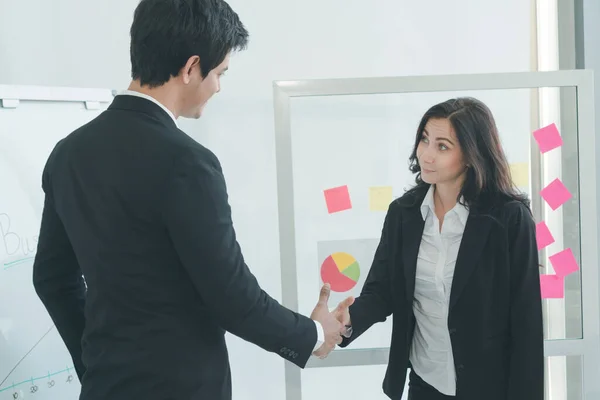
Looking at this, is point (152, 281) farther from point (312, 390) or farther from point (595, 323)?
point (595, 323)

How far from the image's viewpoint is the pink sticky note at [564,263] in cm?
210

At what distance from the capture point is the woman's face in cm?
172

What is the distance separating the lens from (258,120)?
→ 264cm

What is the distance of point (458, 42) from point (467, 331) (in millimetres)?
1449

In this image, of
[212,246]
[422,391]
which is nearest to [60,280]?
[212,246]

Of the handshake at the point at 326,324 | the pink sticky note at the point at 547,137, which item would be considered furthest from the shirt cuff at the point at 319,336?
the pink sticky note at the point at 547,137

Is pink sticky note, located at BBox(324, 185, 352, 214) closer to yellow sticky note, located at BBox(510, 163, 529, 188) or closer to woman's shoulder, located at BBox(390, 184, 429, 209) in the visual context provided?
woman's shoulder, located at BBox(390, 184, 429, 209)

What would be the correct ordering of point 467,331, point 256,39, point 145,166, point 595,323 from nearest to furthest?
point 145,166, point 467,331, point 595,323, point 256,39

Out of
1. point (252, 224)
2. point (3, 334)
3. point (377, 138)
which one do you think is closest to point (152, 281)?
point (3, 334)

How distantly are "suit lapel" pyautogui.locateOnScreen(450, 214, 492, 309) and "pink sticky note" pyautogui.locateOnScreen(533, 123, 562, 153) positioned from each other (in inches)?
23.0

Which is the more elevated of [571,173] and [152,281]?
[571,173]

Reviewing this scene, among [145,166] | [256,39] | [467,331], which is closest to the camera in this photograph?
[145,166]

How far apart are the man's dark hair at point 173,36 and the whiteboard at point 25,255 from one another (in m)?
0.76

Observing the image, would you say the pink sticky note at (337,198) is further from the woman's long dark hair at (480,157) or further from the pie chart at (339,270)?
the woman's long dark hair at (480,157)
